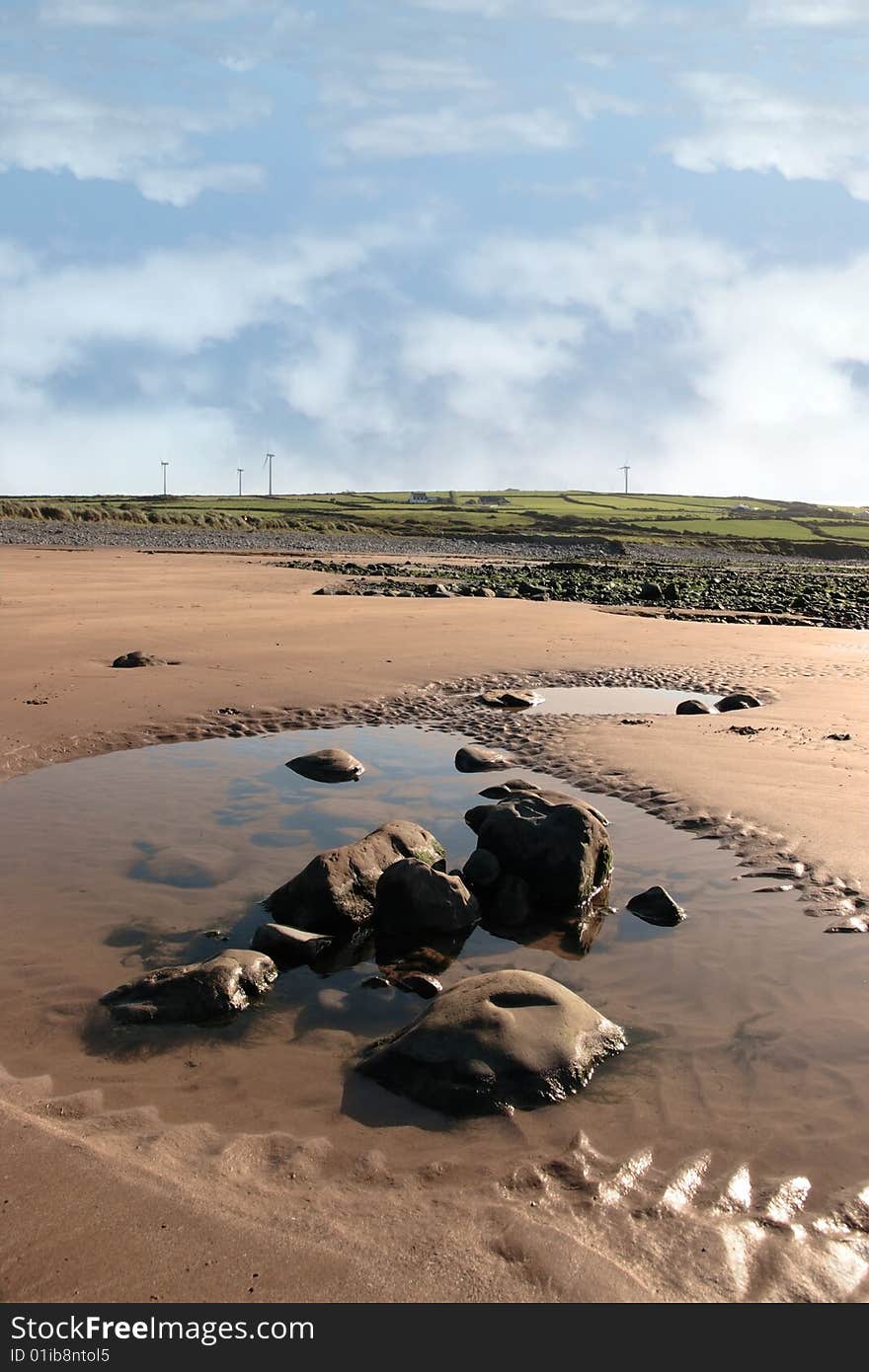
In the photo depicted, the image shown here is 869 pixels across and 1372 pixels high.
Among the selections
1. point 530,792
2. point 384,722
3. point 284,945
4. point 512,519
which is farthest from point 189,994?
point 512,519

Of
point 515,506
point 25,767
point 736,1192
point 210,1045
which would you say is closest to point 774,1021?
point 736,1192

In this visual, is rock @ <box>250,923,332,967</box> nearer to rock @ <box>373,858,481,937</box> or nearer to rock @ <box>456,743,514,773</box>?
rock @ <box>373,858,481,937</box>

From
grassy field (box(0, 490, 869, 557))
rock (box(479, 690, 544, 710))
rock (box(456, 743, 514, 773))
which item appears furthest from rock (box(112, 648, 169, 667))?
grassy field (box(0, 490, 869, 557))

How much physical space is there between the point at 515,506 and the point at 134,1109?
381 ft

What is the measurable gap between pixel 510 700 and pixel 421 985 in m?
8.19

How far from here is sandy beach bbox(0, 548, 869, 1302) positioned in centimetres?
356

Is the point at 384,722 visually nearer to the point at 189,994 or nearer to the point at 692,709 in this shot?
the point at 692,709

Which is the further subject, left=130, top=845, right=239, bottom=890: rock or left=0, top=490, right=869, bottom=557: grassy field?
left=0, top=490, right=869, bottom=557: grassy field

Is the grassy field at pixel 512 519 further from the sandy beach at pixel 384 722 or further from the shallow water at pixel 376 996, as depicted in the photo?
the shallow water at pixel 376 996

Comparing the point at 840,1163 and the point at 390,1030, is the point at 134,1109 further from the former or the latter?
the point at 840,1163

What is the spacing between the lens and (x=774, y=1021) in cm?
557

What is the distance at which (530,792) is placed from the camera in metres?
8.30

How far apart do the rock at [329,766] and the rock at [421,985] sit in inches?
166

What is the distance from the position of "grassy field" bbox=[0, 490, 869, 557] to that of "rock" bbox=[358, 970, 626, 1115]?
66.0 m
